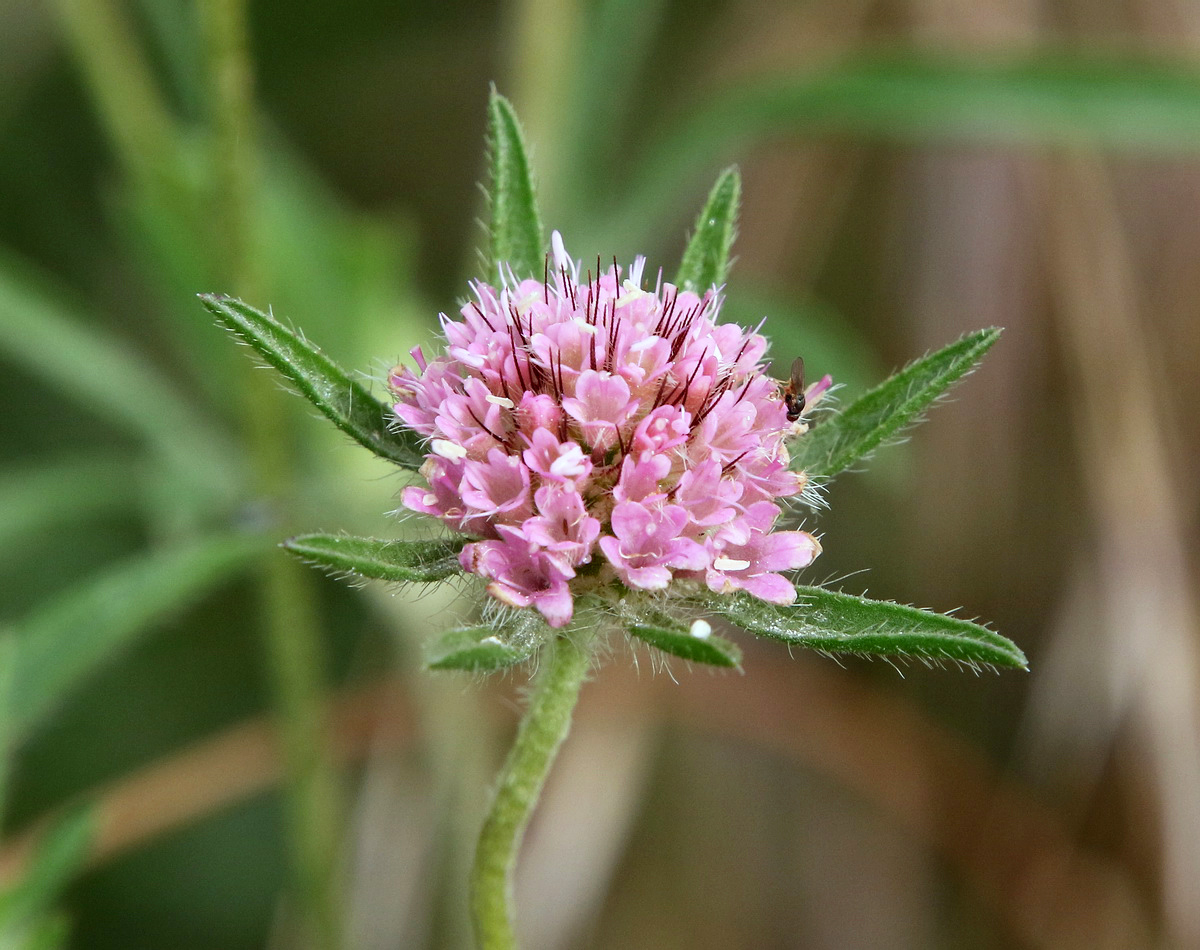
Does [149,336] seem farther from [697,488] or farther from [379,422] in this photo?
[697,488]

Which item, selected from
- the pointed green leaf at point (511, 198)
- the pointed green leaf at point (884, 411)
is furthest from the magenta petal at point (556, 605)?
the pointed green leaf at point (511, 198)

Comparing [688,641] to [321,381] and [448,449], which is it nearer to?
[448,449]

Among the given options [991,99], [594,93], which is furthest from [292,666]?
[991,99]

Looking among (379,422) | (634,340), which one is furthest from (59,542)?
(634,340)

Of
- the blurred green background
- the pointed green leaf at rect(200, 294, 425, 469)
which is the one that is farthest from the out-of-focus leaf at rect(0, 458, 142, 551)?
the pointed green leaf at rect(200, 294, 425, 469)

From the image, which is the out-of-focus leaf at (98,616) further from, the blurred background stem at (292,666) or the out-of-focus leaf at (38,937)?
the out-of-focus leaf at (38,937)
